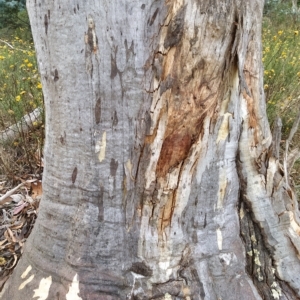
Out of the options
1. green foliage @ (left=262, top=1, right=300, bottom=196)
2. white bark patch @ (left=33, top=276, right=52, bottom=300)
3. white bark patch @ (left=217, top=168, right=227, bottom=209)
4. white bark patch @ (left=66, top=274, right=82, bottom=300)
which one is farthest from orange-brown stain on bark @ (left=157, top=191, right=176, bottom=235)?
green foliage @ (left=262, top=1, right=300, bottom=196)

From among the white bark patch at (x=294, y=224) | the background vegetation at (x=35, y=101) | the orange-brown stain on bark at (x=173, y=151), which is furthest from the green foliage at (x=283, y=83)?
the orange-brown stain on bark at (x=173, y=151)

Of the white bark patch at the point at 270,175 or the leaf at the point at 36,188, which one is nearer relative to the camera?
the white bark patch at the point at 270,175

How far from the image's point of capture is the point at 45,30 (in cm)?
133

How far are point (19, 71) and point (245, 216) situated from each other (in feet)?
11.5

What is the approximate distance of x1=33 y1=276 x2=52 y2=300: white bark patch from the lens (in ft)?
4.86

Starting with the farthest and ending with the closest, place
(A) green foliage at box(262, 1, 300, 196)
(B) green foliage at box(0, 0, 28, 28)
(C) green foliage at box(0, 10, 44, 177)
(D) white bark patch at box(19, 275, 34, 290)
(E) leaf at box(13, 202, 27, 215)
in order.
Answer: (B) green foliage at box(0, 0, 28, 28)
(A) green foliage at box(262, 1, 300, 196)
(C) green foliage at box(0, 10, 44, 177)
(E) leaf at box(13, 202, 27, 215)
(D) white bark patch at box(19, 275, 34, 290)

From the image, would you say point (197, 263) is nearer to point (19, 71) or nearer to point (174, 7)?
point (174, 7)

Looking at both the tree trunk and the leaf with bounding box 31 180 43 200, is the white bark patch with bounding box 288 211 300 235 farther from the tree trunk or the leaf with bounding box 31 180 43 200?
the leaf with bounding box 31 180 43 200

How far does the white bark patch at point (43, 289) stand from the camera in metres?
1.48

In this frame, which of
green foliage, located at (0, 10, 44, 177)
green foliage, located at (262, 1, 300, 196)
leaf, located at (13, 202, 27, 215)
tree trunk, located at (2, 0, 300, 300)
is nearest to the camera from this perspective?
tree trunk, located at (2, 0, 300, 300)

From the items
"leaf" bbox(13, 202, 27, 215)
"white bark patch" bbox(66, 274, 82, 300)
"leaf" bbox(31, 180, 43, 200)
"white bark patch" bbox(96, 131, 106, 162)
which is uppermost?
"white bark patch" bbox(96, 131, 106, 162)

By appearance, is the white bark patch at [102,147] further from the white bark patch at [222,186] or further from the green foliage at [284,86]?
the green foliage at [284,86]

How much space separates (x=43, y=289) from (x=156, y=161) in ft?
2.11

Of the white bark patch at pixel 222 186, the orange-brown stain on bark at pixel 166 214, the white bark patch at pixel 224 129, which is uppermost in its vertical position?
the white bark patch at pixel 224 129
